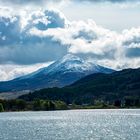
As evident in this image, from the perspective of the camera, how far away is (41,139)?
120m

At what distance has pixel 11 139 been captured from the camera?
391ft

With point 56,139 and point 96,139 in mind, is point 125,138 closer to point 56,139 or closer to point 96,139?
point 96,139

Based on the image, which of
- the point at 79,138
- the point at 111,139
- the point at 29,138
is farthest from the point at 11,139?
the point at 111,139

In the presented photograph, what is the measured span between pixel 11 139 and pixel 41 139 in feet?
24.6

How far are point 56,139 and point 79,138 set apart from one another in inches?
230

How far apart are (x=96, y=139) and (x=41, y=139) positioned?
14.1 metres

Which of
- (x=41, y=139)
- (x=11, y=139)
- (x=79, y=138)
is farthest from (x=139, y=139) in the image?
(x=11, y=139)

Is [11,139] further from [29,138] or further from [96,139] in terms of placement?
[96,139]

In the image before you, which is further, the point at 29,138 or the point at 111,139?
the point at 29,138

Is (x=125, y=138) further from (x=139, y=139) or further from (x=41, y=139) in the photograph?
(x=41, y=139)

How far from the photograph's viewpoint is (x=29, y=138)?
122 meters

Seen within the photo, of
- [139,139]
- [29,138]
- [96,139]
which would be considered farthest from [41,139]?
[139,139]

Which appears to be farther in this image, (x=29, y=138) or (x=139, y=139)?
(x=29, y=138)

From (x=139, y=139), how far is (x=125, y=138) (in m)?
4.66
